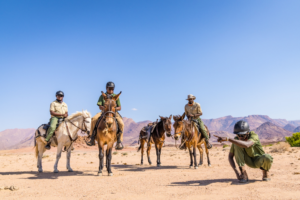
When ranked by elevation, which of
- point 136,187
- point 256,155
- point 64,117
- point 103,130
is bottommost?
point 136,187

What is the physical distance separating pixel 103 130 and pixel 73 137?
286cm

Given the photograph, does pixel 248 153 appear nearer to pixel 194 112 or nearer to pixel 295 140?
pixel 194 112

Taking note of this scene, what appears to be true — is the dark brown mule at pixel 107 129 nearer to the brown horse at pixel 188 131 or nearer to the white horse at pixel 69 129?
the white horse at pixel 69 129

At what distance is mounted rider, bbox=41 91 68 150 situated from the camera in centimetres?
1085

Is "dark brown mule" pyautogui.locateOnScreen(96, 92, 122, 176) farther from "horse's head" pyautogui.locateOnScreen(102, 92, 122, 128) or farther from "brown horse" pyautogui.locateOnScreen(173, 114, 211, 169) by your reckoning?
"brown horse" pyautogui.locateOnScreen(173, 114, 211, 169)

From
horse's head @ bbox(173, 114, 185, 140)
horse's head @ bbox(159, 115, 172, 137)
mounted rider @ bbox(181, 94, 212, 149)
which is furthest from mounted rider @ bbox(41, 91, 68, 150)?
mounted rider @ bbox(181, 94, 212, 149)

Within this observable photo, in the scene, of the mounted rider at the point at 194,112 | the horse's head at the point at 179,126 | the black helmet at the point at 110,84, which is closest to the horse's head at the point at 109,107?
the black helmet at the point at 110,84

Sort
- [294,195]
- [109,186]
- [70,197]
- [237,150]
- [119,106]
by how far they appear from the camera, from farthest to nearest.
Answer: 1. [119,106]
2. [109,186]
3. [237,150]
4. [70,197]
5. [294,195]

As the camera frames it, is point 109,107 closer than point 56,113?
Yes

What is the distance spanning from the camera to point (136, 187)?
6.78m

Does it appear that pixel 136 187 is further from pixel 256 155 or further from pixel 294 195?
pixel 294 195

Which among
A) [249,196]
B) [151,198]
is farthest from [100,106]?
[249,196]

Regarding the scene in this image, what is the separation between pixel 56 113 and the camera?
36.4ft

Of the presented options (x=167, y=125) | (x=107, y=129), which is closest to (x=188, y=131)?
(x=167, y=125)
